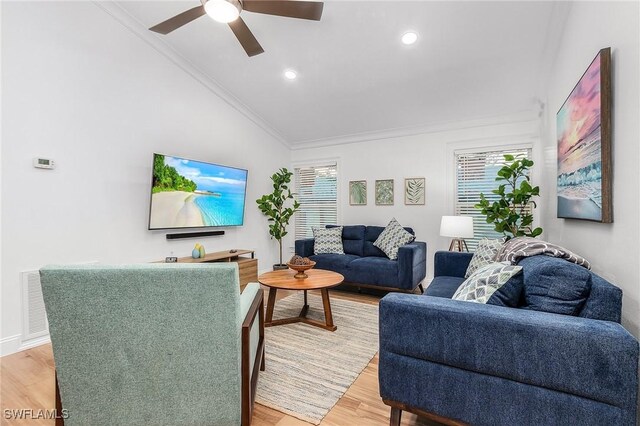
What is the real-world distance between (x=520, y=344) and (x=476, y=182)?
357cm

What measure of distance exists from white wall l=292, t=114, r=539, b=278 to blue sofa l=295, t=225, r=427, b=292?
1.15ft

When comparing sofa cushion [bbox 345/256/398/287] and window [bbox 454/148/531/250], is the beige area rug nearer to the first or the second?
sofa cushion [bbox 345/256/398/287]

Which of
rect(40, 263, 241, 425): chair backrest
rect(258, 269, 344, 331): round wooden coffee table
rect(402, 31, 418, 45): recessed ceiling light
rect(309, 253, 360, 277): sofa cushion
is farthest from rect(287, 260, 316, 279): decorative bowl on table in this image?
rect(402, 31, 418, 45): recessed ceiling light

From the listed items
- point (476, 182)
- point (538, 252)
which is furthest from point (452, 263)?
point (476, 182)

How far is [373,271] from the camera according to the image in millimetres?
3941

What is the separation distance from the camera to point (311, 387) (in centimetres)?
194

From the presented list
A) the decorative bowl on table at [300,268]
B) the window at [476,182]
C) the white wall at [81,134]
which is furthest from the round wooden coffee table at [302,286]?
the window at [476,182]

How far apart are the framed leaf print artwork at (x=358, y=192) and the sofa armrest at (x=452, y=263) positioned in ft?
6.81

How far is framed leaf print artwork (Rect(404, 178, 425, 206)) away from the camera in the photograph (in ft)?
15.1

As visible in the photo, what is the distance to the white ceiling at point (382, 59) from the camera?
2.72 m

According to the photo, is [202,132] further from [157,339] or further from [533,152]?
[533,152]

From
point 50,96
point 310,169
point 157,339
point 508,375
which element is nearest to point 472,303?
point 508,375

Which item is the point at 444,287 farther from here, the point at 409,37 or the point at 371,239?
the point at 409,37
